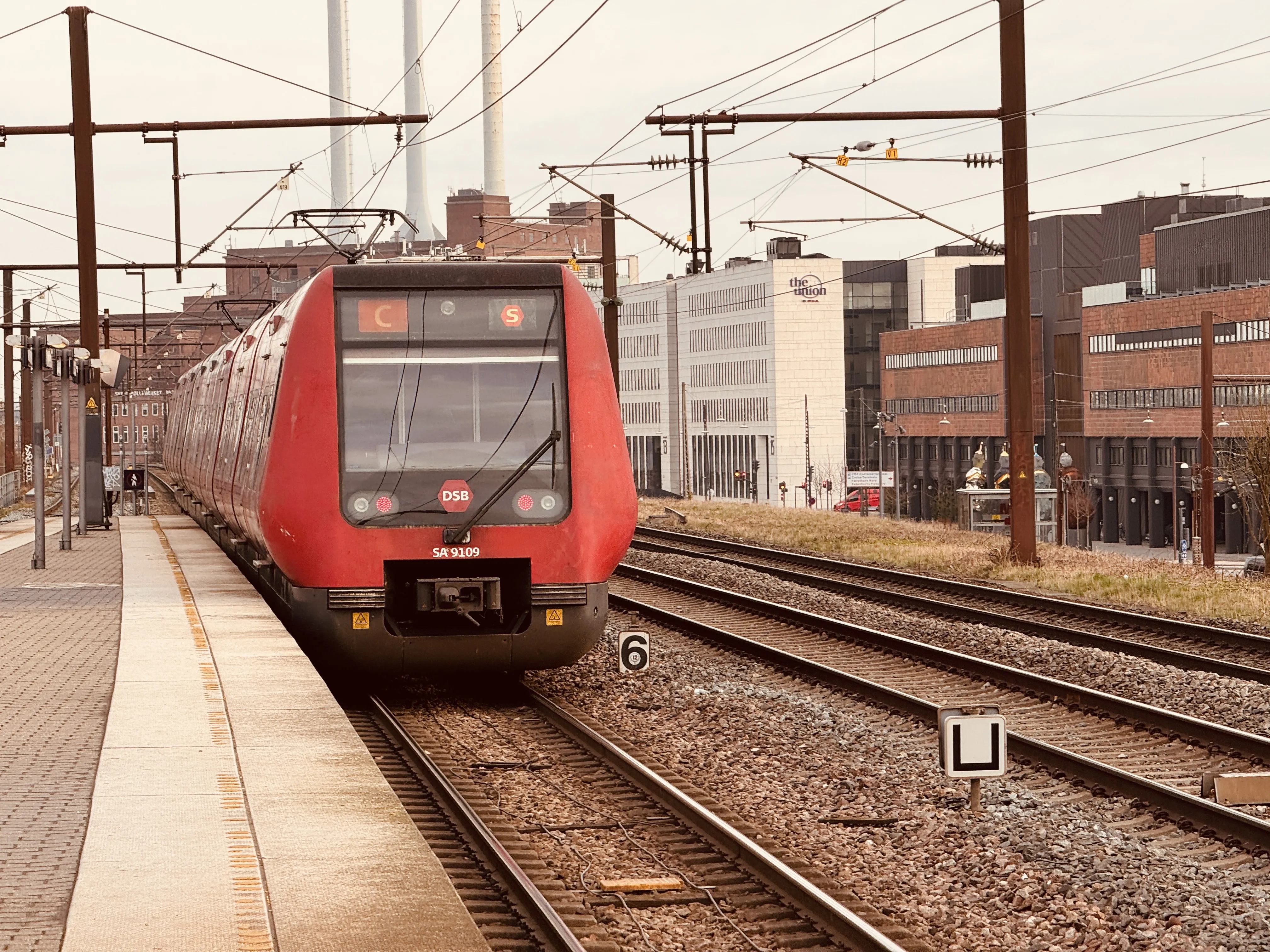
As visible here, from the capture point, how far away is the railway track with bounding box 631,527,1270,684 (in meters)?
15.7

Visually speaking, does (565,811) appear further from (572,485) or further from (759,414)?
(759,414)

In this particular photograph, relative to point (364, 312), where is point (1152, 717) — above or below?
below

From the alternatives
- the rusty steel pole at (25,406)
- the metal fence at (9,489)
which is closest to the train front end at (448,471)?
the rusty steel pole at (25,406)

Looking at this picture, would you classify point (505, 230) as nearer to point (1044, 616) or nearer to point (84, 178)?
point (84, 178)

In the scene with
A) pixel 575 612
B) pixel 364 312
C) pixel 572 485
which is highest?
pixel 364 312

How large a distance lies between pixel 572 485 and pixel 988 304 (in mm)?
102903

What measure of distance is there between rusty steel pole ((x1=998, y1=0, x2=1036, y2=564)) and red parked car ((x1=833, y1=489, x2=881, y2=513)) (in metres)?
78.4

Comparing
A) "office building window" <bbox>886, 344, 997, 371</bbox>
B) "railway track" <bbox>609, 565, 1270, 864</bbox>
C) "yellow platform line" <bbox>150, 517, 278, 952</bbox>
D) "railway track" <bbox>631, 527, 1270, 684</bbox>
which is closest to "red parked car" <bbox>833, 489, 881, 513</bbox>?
"office building window" <bbox>886, 344, 997, 371</bbox>

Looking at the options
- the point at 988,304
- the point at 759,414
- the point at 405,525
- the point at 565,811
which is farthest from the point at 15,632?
the point at 759,414

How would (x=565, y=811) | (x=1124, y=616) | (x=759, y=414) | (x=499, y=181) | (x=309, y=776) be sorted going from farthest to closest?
(x=499, y=181) < (x=759, y=414) < (x=1124, y=616) < (x=565, y=811) < (x=309, y=776)

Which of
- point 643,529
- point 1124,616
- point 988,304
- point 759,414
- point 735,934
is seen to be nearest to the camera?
point 735,934

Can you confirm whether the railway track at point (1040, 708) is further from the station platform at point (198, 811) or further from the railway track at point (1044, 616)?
the station platform at point (198, 811)

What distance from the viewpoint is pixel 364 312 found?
506 inches

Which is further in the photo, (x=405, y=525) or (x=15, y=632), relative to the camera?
(x=15, y=632)
